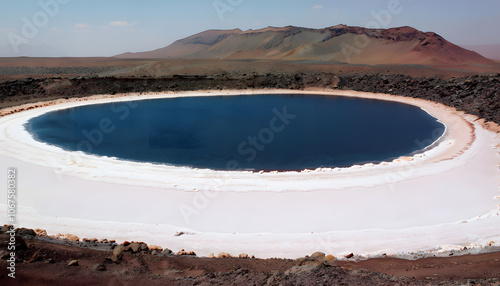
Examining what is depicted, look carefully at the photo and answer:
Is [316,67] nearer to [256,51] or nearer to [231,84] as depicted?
[231,84]

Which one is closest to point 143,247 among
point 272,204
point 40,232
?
point 40,232

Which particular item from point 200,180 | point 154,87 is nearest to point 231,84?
point 154,87

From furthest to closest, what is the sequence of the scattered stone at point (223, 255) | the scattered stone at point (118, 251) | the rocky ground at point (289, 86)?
the rocky ground at point (289, 86) < the scattered stone at point (223, 255) < the scattered stone at point (118, 251)

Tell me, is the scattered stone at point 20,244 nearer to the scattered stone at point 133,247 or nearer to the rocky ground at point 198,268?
the rocky ground at point 198,268

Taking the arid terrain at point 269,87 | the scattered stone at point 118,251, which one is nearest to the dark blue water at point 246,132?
the arid terrain at point 269,87

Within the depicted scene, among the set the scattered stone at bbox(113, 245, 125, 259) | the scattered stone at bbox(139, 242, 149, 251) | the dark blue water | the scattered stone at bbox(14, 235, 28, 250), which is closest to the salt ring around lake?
the scattered stone at bbox(139, 242, 149, 251)

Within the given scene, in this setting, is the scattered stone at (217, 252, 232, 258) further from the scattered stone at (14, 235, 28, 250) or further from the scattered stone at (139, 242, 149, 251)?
the scattered stone at (14, 235, 28, 250)

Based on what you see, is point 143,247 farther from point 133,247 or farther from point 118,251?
point 118,251
